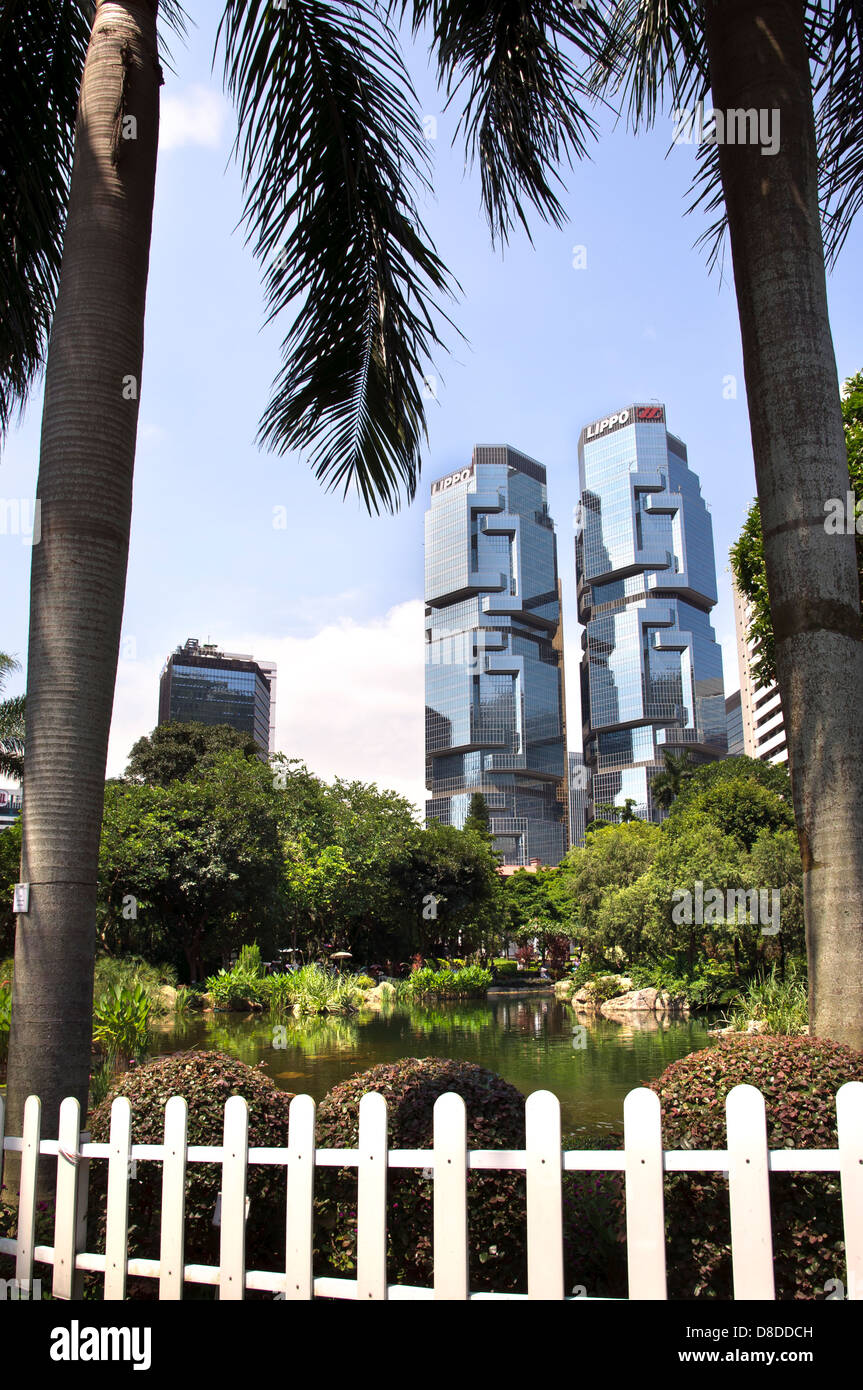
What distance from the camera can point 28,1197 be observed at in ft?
11.4

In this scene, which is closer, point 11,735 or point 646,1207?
point 646,1207

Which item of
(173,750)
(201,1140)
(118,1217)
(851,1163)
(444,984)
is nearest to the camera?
(851,1163)

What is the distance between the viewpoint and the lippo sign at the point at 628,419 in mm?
155000

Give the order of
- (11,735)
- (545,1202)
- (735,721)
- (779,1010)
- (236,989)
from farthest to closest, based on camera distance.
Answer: (735,721), (11,735), (236,989), (779,1010), (545,1202)

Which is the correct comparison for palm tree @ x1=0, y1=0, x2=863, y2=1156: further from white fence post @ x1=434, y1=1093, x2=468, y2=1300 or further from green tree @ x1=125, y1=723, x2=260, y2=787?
green tree @ x1=125, y1=723, x2=260, y2=787

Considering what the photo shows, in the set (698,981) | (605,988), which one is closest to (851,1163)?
(698,981)

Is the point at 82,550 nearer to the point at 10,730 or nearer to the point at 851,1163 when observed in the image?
the point at 851,1163

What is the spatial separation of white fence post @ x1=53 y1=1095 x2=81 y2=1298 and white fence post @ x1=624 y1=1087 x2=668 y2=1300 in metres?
2.06

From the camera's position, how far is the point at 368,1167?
9.39ft

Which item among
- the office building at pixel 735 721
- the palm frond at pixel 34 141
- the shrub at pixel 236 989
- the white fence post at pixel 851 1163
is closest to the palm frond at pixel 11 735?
the shrub at pixel 236 989

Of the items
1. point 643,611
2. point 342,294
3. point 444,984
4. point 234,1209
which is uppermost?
point 643,611

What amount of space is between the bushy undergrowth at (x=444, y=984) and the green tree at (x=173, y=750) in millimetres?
12744

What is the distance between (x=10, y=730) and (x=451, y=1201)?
3681 cm
